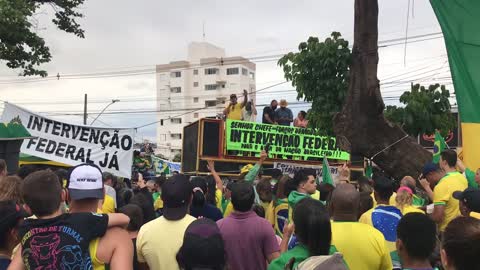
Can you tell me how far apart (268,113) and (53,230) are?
11.8 meters

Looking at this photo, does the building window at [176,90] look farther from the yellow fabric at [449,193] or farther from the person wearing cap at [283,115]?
the yellow fabric at [449,193]

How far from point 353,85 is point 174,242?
3933 mm

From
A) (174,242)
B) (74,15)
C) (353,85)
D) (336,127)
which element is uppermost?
(74,15)

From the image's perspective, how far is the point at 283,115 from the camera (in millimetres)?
14047

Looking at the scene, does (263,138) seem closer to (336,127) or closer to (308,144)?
(308,144)

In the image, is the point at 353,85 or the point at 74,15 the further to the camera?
the point at 74,15

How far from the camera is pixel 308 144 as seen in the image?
45.6 feet

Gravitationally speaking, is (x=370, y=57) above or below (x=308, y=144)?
above

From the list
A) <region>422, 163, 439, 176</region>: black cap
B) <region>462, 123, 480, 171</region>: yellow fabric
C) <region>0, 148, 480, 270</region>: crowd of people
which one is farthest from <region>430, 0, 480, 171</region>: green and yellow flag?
<region>422, 163, 439, 176</region>: black cap

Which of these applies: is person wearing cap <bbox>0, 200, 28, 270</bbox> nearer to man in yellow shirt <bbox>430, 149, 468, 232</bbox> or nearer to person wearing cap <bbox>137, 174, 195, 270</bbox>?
person wearing cap <bbox>137, 174, 195, 270</bbox>

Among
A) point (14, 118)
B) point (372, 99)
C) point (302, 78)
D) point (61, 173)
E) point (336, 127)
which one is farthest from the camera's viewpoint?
point (14, 118)

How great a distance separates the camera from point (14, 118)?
8641 mm

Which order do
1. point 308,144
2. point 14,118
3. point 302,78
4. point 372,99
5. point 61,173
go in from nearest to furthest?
point 61,173
point 372,99
point 302,78
point 14,118
point 308,144

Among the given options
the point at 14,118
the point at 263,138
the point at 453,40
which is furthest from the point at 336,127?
the point at 263,138
